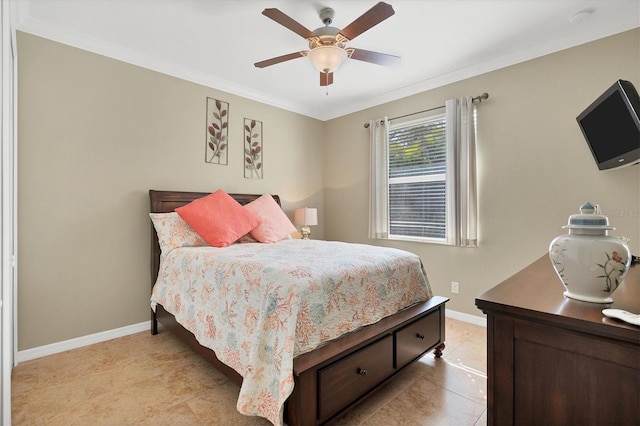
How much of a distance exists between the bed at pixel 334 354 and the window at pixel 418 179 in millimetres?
1385

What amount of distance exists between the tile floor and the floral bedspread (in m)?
0.33

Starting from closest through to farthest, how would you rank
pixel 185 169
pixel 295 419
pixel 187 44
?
pixel 295 419
pixel 187 44
pixel 185 169

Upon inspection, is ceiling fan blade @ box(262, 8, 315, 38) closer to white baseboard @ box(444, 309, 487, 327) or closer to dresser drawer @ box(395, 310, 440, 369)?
dresser drawer @ box(395, 310, 440, 369)

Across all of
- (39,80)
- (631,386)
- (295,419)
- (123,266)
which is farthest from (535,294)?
(39,80)

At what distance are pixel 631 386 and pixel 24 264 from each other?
11.5ft

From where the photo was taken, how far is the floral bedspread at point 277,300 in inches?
56.8

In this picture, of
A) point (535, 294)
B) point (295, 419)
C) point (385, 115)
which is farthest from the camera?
point (385, 115)

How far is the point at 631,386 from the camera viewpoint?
2.37 feet

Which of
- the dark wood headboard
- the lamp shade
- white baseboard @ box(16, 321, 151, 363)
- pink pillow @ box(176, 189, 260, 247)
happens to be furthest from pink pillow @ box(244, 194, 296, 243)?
white baseboard @ box(16, 321, 151, 363)

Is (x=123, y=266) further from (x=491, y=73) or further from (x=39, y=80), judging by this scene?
(x=491, y=73)

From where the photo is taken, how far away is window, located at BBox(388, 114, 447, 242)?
3.46 m

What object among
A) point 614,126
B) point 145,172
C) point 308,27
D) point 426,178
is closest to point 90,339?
point 145,172

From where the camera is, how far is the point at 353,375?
5.35 feet

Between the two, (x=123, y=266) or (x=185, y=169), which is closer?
(x=123, y=266)
